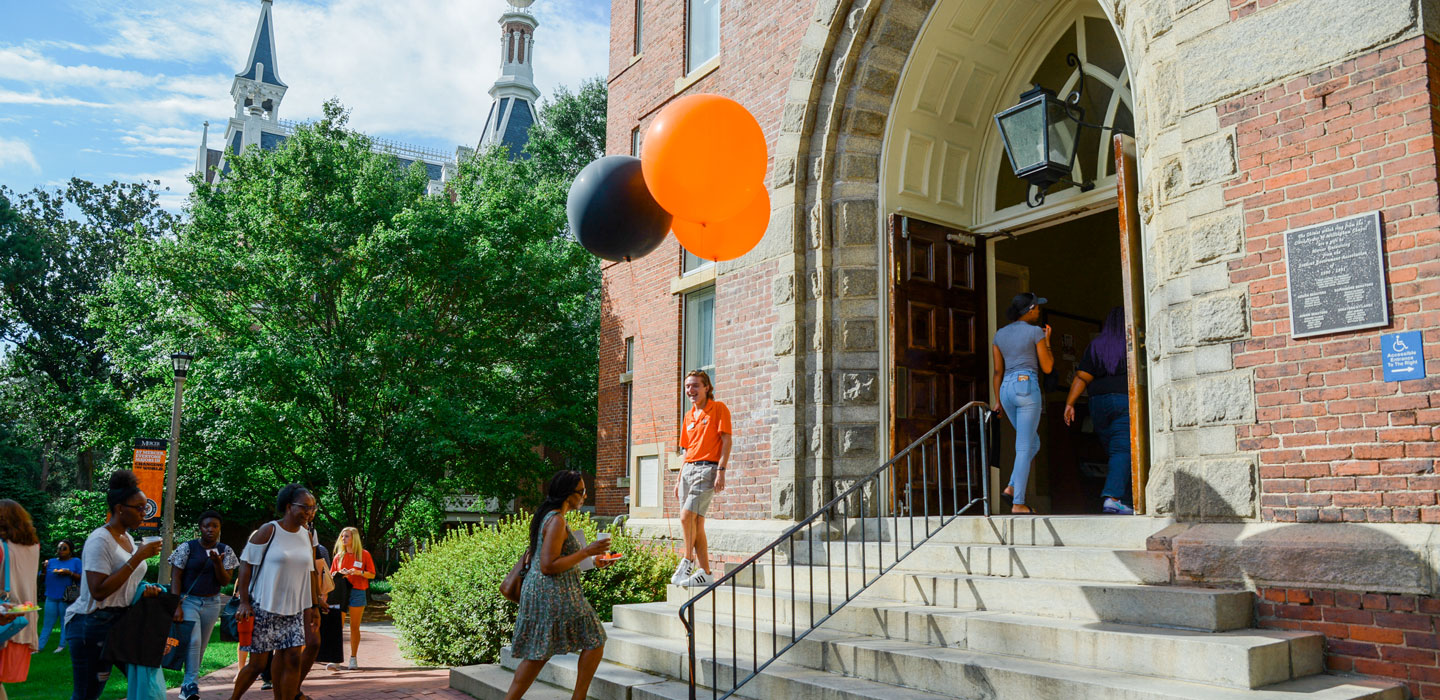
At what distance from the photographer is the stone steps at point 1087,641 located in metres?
4.48

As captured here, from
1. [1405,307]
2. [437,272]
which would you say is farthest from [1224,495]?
[437,272]

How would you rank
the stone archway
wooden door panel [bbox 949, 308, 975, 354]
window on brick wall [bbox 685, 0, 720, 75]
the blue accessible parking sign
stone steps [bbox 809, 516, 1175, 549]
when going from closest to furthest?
the blue accessible parking sign < stone steps [bbox 809, 516, 1175, 549] < the stone archway < wooden door panel [bbox 949, 308, 975, 354] < window on brick wall [bbox 685, 0, 720, 75]

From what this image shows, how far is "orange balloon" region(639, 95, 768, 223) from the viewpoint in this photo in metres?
5.62

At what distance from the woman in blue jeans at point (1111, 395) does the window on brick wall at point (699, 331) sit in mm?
4980

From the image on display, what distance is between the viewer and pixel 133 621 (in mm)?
5691

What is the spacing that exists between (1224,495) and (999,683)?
70.6 inches

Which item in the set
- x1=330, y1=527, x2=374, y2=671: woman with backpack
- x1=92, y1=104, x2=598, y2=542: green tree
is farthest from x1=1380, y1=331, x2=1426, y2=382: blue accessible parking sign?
x1=92, y1=104, x2=598, y2=542: green tree

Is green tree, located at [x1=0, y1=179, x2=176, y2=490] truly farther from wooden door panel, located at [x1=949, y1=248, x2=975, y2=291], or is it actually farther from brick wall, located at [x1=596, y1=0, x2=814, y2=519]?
wooden door panel, located at [x1=949, y1=248, x2=975, y2=291]

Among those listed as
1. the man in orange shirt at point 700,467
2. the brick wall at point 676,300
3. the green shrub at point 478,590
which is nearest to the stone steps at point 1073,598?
the man in orange shirt at point 700,467

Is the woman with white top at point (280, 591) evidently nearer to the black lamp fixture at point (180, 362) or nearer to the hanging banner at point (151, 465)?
the hanging banner at point (151, 465)

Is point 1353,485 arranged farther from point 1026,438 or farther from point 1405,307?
point 1026,438

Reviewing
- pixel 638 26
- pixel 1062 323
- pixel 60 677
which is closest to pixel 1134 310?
pixel 1062 323

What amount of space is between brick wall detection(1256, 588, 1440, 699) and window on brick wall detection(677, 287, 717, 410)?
734cm

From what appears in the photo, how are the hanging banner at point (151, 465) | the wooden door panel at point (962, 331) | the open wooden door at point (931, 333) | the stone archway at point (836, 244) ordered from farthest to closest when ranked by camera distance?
the hanging banner at point (151, 465) < the wooden door panel at point (962, 331) < the stone archway at point (836, 244) < the open wooden door at point (931, 333)
